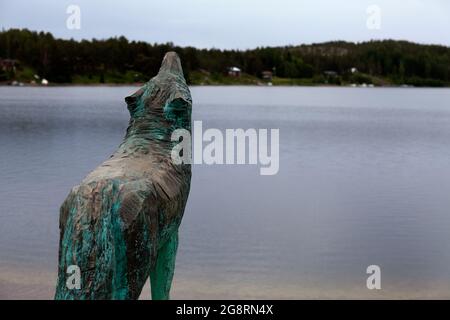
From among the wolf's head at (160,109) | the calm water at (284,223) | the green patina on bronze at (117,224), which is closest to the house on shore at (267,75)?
the calm water at (284,223)

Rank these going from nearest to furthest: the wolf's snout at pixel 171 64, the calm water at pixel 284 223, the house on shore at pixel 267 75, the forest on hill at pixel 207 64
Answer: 1. the wolf's snout at pixel 171 64
2. the calm water at pixel 284 223
3. the forest on hill at pixel 207 64
4. the house on shore at pixel 267 75

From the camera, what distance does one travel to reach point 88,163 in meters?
25.2

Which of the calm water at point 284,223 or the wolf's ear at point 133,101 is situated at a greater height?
the wolf's ear at point 133,101

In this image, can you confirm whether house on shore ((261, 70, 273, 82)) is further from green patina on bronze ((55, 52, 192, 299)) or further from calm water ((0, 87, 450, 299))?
green patina on bronze ((55, 52, 192, 299))

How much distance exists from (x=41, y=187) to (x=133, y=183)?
53.7 ft

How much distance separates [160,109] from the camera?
194 inches

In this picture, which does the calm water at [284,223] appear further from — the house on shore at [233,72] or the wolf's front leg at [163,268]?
the house on shore at [233,72]

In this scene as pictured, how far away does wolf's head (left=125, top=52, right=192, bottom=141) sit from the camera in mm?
4887

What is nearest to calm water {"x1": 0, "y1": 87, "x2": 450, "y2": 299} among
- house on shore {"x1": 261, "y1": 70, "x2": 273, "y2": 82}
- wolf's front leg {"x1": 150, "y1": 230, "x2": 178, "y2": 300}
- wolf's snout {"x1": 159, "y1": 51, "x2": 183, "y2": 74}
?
wolf's front leg {"x1": 150, "y1": 230, "x2": 178, "y2": 300}

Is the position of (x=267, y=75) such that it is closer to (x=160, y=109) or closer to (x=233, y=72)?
(x=233, y=72)

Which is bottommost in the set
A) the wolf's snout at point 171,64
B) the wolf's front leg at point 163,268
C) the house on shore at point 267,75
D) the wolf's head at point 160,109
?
the wolf's front leg at point 163,268

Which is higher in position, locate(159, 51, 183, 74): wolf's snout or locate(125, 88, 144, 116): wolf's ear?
locate(159, 51, 183, 74): wolf's snout

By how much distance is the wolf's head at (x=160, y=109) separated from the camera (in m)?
4.89

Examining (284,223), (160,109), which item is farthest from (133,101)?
(284,223)
